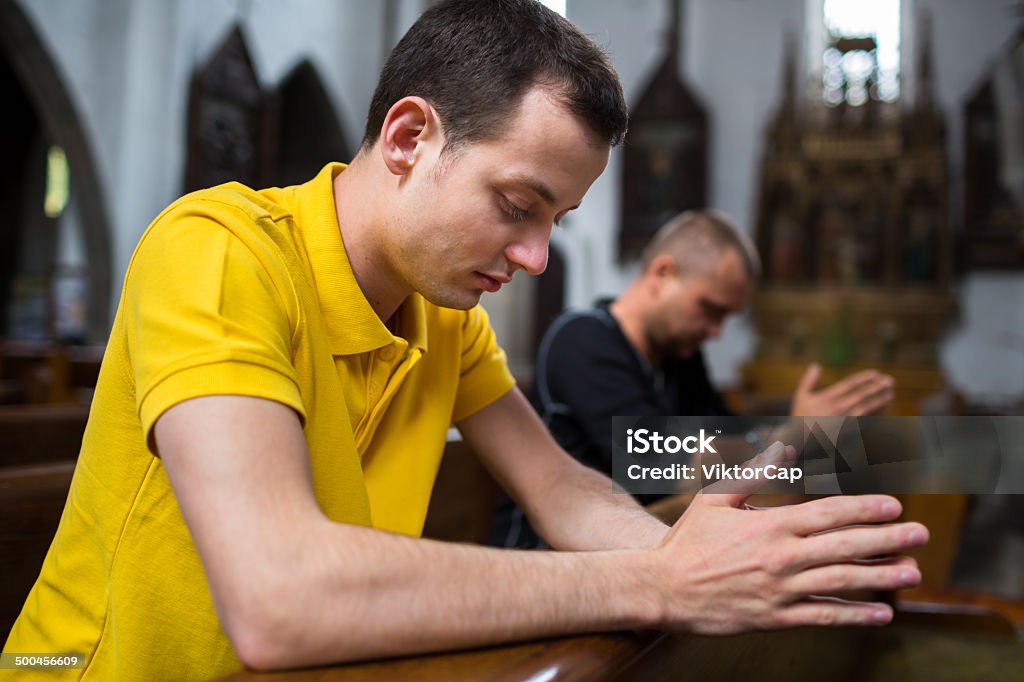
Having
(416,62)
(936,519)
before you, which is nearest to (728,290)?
(936,519)

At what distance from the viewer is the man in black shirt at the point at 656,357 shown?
7.56ft

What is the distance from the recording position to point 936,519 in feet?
11.7

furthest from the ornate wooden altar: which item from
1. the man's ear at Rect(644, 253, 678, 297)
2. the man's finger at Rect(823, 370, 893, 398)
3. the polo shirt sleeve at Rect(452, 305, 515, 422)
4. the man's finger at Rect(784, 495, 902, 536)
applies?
the man's finger at Rect(784, 495, 902, 536)

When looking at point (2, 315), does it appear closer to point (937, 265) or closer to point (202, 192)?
point (937, 265)

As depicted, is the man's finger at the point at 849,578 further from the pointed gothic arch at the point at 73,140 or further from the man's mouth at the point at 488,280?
the pointed gothic arch at the point at 73,140

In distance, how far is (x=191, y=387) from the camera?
824 mm

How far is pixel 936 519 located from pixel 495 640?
325cm

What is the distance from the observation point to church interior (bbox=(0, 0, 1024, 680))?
855 centimetres

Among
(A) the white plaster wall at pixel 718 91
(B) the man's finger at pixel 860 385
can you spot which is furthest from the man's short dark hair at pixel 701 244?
(A) the white plaster wall at pixel 718 91

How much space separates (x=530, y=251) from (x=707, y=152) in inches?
396

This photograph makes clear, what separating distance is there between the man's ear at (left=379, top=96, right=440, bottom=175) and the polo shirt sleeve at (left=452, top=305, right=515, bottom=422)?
0.35 metres

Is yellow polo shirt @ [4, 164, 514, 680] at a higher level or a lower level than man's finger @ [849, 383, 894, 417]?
higher

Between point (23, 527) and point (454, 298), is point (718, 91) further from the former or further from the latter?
point (23, 527)

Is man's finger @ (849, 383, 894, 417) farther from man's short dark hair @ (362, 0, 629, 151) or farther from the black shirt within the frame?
man's short dark hair @ (362, 0, 629, 151)
